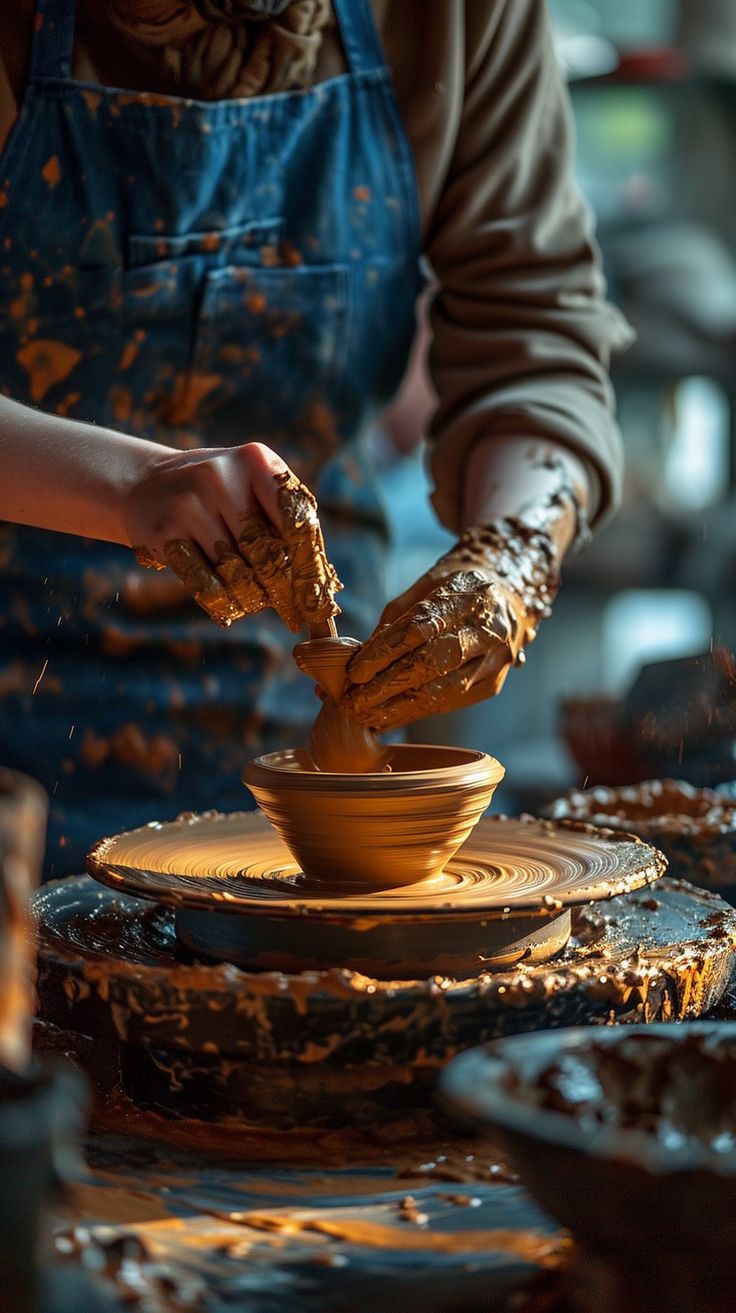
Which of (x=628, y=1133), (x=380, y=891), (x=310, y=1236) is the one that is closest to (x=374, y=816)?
(x=380, y=891)

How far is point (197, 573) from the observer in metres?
1.22

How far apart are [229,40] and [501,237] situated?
1.56ft

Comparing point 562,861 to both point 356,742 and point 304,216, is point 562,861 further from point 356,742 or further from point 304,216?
point 304,216

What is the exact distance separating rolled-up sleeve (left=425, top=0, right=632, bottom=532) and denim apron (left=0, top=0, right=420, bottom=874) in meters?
0.10

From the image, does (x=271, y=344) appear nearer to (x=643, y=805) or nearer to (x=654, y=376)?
(x=643, y=805)

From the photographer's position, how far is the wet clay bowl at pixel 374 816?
1133 millimetres

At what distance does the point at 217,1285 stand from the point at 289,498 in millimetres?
671

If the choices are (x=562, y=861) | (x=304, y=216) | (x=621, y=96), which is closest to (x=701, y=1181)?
(x=562, y=861)

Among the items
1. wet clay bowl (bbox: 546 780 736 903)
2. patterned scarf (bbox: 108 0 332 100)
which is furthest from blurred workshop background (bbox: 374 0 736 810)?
patterned scarf (bbox: 108 0 332 100)

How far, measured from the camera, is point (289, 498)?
46.3 inches

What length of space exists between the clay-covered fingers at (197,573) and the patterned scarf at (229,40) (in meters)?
0.72

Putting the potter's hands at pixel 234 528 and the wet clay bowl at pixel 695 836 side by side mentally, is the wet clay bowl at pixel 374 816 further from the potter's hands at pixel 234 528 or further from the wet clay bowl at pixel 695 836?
the wet clay bowl at pixel 695 836

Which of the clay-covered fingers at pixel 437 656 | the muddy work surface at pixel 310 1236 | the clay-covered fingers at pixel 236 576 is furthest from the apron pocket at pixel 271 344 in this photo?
the muddy work surface at pixel 310 1236

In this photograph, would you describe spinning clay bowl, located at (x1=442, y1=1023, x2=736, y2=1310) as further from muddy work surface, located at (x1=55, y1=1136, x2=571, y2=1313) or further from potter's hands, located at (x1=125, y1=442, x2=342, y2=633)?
potter's hands, located at (x1=125, y1=442, x2=342, y2=633)
